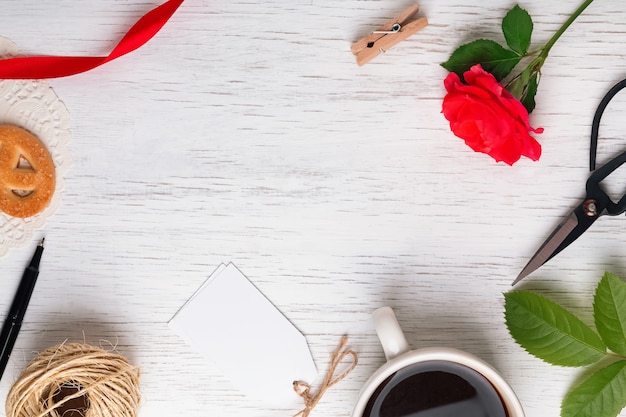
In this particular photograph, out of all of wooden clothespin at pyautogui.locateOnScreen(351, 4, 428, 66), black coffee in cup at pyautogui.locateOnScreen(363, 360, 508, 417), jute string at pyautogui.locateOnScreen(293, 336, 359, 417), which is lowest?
jute string at pyautogui.locateOnScreen(293, 336, 359, 417)

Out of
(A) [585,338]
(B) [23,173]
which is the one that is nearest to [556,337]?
(A) [585,338]

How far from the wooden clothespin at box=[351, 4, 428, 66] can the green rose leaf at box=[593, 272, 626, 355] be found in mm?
377

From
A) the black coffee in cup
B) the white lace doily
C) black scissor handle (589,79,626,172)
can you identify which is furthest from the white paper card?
black scissor handle (589,79,626,172)

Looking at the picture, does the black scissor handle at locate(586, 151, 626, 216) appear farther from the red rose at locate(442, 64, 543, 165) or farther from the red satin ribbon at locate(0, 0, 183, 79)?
the red satin ribbon at locate(0, 0, 183, 79)

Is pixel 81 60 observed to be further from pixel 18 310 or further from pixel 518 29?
pixel 518 29

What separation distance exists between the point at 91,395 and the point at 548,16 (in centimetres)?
71

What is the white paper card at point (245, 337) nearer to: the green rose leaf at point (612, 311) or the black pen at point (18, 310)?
the black pen at point (18, 310)

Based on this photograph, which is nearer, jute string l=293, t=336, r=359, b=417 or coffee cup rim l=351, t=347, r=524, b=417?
coffee cup rim l=351, t=347, r=524, b=417

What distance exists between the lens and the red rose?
0.70m

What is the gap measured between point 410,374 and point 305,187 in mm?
259

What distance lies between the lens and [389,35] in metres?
0.76

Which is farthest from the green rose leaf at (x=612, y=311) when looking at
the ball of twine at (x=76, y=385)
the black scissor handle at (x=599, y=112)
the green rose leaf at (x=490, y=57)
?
the ball of twine at (x=76, y=385)

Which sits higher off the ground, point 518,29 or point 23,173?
point 518,29

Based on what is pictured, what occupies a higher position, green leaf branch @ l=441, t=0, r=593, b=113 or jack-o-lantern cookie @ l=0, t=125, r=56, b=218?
green leaf branch @ l=441, t=0, r=593, b=113
